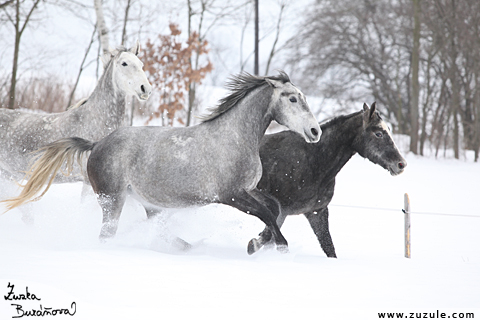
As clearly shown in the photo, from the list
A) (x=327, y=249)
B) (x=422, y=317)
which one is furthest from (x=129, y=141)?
(x=422, y=317)

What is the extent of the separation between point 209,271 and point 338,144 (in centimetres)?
197

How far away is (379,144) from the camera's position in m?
4.61

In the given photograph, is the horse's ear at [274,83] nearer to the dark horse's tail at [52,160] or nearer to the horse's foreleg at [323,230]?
the horse's foreleg at [323,230]

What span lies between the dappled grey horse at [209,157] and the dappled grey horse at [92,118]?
82 cm

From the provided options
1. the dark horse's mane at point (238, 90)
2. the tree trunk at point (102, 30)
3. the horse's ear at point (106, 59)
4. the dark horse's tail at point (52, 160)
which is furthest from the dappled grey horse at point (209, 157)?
the tree trunk at point (102, 30)

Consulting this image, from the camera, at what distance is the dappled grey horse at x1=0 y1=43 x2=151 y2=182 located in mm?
5020

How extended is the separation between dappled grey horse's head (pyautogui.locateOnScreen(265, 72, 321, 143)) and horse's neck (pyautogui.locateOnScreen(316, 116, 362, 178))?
68cm

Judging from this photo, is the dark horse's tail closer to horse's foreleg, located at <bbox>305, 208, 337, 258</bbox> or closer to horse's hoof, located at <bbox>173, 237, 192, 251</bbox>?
horse's hoof, located at <bbox>173, 237, 192, 251</bbox>

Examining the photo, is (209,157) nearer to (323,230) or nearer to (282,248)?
(282,248)

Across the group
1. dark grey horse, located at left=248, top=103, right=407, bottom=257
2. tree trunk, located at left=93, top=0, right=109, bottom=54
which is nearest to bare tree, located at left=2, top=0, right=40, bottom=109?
tree trunk, located at left=93, top=0, right=109, bottom=54

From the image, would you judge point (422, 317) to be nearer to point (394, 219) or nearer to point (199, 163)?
point (199, 163)

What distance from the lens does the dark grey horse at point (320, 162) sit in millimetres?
4602

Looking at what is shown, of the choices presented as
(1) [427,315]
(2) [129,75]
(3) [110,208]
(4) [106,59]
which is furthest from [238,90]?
(1) [427,315]

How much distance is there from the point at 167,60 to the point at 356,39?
9067 millimetres
